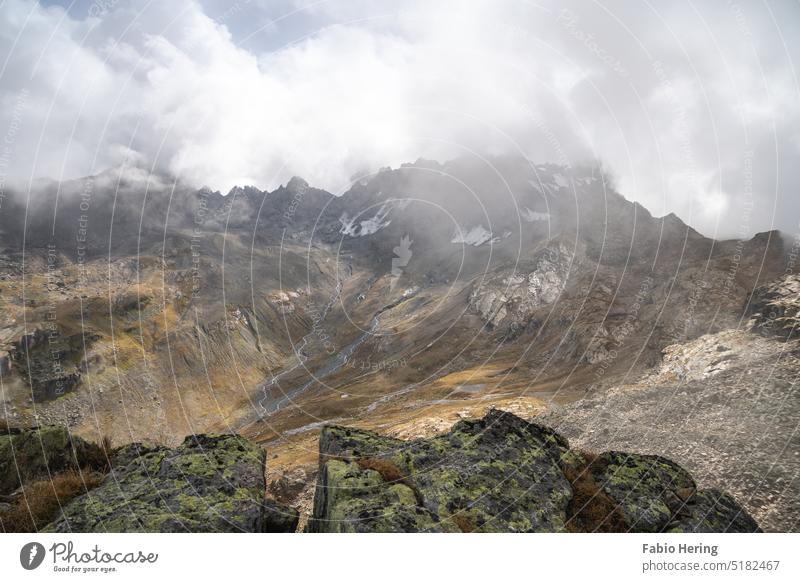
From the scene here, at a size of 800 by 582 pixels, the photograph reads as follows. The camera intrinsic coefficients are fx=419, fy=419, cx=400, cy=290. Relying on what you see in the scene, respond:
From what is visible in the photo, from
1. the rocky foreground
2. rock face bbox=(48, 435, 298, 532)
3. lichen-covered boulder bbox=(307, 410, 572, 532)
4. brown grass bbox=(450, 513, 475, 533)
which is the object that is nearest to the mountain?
the rocky foreground

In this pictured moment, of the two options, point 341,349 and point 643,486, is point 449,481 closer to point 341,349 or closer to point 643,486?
point 643,486

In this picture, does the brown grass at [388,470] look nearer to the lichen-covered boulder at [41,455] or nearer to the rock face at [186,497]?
the rock face at [186,497]

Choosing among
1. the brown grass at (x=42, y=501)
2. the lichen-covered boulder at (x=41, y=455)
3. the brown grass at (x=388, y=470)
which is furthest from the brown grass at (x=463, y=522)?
the lichen-covered boulder at (x=41, y=455)

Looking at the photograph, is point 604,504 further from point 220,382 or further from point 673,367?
point 220,382

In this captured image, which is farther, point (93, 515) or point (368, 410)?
point (368, 410)

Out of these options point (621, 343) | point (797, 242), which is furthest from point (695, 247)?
point (621, 343)

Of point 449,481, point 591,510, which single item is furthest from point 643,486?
point 449,481
